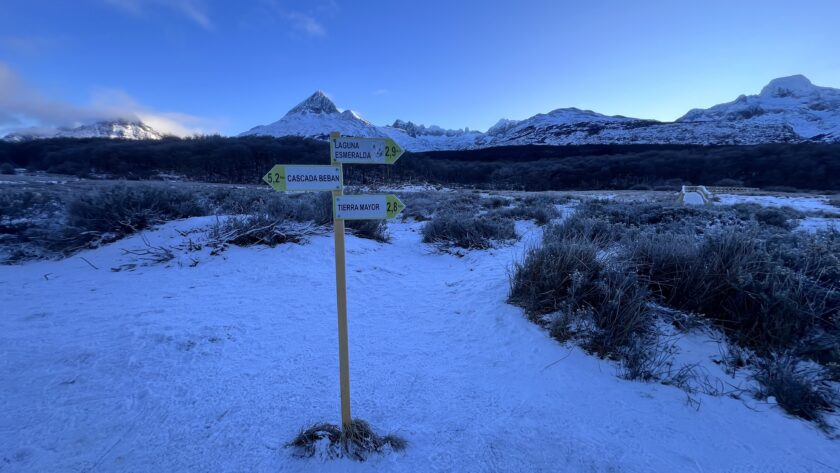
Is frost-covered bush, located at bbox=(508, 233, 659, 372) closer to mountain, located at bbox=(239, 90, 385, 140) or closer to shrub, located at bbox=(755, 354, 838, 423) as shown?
shrub, located at bbox=(755, 354, 838, 423)

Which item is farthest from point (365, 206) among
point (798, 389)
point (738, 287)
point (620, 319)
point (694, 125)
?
point (694, 125)

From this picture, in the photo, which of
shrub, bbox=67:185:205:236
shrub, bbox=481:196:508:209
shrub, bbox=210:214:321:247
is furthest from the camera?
shrub, bbox=481:196:508:209

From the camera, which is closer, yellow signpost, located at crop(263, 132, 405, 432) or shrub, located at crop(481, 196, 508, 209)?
yellow signpost, located at crop(263, 132, 405, 432)

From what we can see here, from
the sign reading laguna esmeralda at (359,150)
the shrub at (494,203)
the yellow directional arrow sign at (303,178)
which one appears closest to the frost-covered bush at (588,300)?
the sign reading laguna esmeralda at (359,150)

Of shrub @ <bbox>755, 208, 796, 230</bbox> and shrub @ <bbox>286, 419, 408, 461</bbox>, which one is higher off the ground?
shrub @ <bbox>755, 208, 796, 230</bbox>

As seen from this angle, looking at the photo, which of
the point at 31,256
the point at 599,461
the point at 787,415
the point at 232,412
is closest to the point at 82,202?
the point at 31,256

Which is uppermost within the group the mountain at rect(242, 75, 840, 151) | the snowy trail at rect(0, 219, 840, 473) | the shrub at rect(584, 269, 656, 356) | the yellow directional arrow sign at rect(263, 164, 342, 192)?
the mountain at rect(242, 75, 840, 151)

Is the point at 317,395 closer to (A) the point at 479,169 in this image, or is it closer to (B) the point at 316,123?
(A) the point at 479,169

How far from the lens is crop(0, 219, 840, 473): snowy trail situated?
228cm

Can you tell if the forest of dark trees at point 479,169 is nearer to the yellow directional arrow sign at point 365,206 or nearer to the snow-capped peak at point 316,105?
the yellow directional arrow sign at point 365,206

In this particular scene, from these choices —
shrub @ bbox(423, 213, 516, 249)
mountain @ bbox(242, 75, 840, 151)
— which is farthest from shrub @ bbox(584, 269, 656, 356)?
mountain @ bbox(242, 75, 840, 151)

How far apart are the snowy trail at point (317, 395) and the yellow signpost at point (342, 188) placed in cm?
67

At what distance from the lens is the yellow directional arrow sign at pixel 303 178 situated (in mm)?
2176

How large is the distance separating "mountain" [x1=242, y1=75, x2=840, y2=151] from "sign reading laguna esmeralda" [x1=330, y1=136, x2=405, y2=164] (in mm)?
59761
